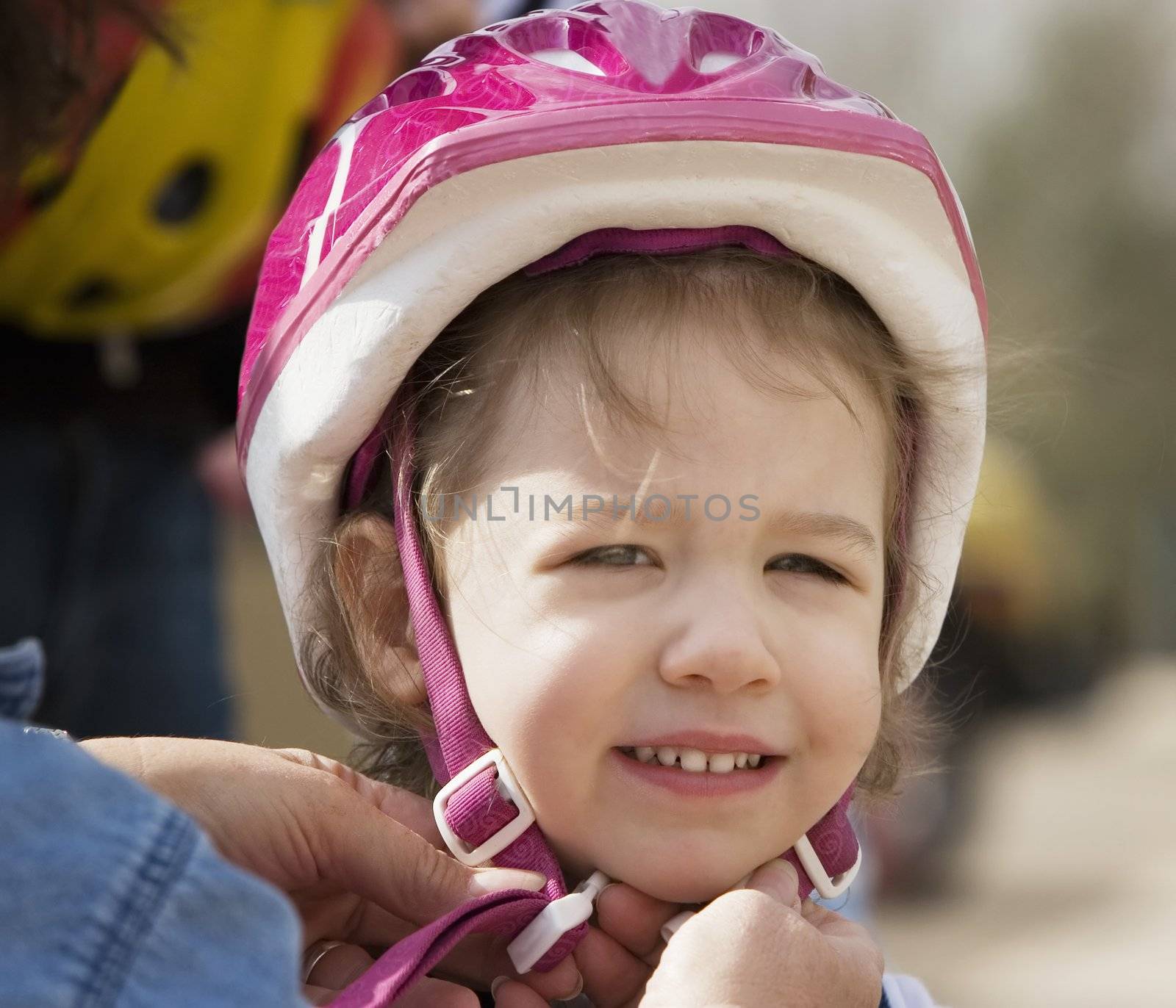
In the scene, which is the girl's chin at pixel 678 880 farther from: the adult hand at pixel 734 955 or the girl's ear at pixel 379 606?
the girl's ear at pixel 379 606

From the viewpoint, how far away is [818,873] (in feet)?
6.19

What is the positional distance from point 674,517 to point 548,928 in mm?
496

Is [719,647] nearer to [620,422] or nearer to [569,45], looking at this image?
[620,422]

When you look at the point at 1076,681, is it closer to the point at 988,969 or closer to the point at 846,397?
the point at 988,969

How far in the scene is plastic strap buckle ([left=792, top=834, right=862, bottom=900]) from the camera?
6.15ft

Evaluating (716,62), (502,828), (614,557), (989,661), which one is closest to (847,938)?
(502,828)

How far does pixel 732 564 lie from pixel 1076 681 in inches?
463

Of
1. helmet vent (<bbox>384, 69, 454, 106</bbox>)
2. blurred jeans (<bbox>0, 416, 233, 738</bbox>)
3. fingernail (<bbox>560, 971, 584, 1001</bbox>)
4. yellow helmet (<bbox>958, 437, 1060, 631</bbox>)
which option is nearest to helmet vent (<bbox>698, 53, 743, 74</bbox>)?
helmet vent (<bbox>384, 69, 454, 106</bbox>)

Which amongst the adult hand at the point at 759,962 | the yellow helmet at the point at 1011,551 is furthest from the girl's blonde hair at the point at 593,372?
Answer: the yellow helmet at the point at 1011,551

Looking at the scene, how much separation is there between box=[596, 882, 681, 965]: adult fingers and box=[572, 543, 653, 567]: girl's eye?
386 millimetres

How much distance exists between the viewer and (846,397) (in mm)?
1858

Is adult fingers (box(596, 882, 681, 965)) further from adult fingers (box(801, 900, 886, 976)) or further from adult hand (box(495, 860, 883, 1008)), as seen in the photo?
adult fingers (box(801, 900, 886, 976))

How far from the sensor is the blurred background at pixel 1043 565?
11.5ft

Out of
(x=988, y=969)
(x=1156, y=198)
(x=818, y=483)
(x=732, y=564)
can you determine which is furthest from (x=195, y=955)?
(x=1156, y=198)
